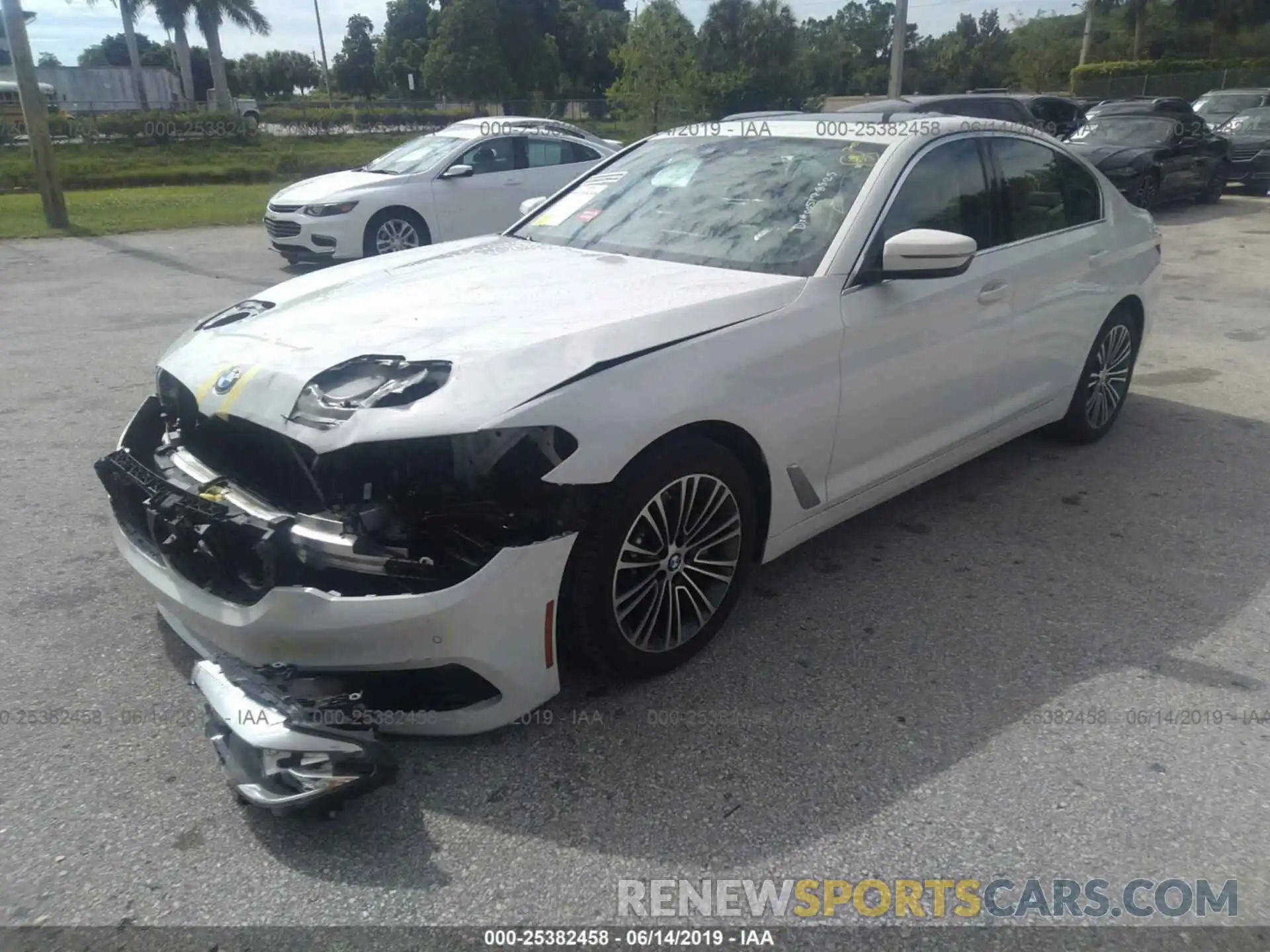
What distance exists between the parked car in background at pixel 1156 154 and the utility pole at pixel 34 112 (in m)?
15.6

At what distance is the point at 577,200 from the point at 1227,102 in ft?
84.5

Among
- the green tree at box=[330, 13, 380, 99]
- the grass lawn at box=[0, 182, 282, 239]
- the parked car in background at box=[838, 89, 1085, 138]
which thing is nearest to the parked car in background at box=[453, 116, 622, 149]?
the parked car in background at box=[838, 89, 1085, 138]

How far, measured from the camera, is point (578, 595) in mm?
2756

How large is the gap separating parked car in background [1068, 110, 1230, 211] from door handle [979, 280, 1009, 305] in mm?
12358

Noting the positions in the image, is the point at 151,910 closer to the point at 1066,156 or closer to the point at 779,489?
the point at 779,489

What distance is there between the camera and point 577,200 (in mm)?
4488

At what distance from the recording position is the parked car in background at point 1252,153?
17562 millimetres

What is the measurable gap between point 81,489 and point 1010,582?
4215 mm

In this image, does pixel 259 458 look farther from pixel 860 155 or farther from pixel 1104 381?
pixel 1104 381

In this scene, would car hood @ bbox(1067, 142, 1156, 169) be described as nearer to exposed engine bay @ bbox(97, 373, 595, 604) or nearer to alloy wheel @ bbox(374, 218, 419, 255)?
alloy wheel @ bbox(374, 218, 419, 255)

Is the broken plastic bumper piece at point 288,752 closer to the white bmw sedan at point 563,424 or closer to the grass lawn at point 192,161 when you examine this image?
Result: the white bmw sedan at point 563,424

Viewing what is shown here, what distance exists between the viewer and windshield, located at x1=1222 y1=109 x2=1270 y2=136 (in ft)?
60.1

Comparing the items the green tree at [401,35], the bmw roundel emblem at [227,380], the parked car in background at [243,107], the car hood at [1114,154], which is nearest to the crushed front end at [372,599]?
the bmw roundel emblem at [227,380]

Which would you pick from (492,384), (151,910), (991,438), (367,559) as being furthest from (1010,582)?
(151,910)
